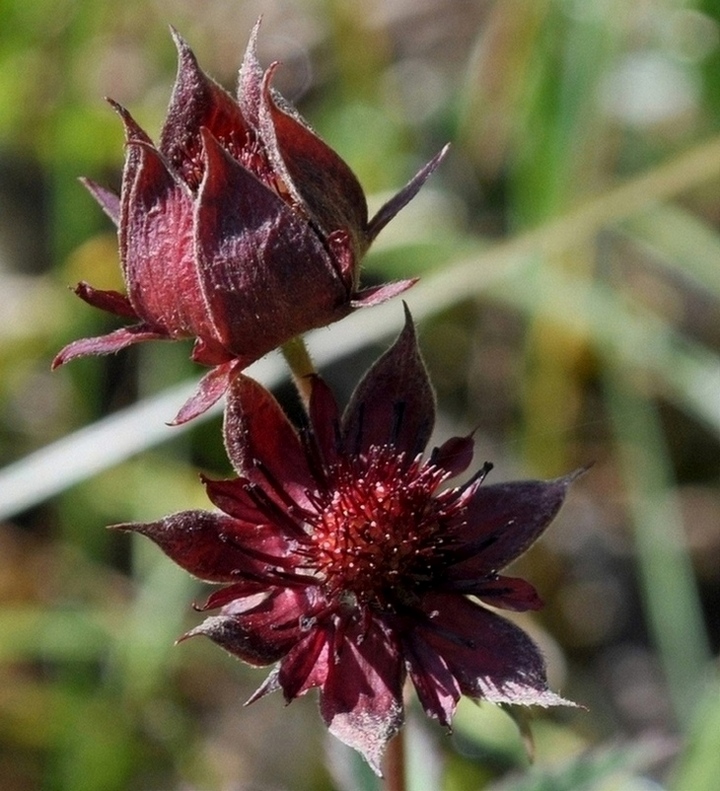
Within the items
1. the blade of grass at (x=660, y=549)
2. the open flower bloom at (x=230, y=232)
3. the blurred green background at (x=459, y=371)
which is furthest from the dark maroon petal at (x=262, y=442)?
the blade of grass at (x=660, y=549)

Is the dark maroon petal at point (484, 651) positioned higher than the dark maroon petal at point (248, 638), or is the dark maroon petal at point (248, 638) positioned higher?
the dark maroon petal at point (248, 638)

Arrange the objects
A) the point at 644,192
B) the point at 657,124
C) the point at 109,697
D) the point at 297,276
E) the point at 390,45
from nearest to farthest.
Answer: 1. the point at 297,276
2. the point at 109,697
3. the point at 644,192
4. the point at 657,124
5. the point at 390,45

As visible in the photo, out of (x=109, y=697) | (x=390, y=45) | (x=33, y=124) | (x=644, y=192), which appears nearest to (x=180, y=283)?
(x=109, y=697)

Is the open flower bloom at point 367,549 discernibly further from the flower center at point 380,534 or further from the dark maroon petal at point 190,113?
the dark maroon petal at point 190,113

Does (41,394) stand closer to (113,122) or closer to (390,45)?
(113,122)

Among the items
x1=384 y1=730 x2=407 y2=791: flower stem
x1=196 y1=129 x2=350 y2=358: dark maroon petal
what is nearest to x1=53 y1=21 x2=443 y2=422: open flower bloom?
x1=196 y1=129 x2=350 y2=358: dark maroon petal

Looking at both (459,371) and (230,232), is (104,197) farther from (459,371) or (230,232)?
(459,371)
